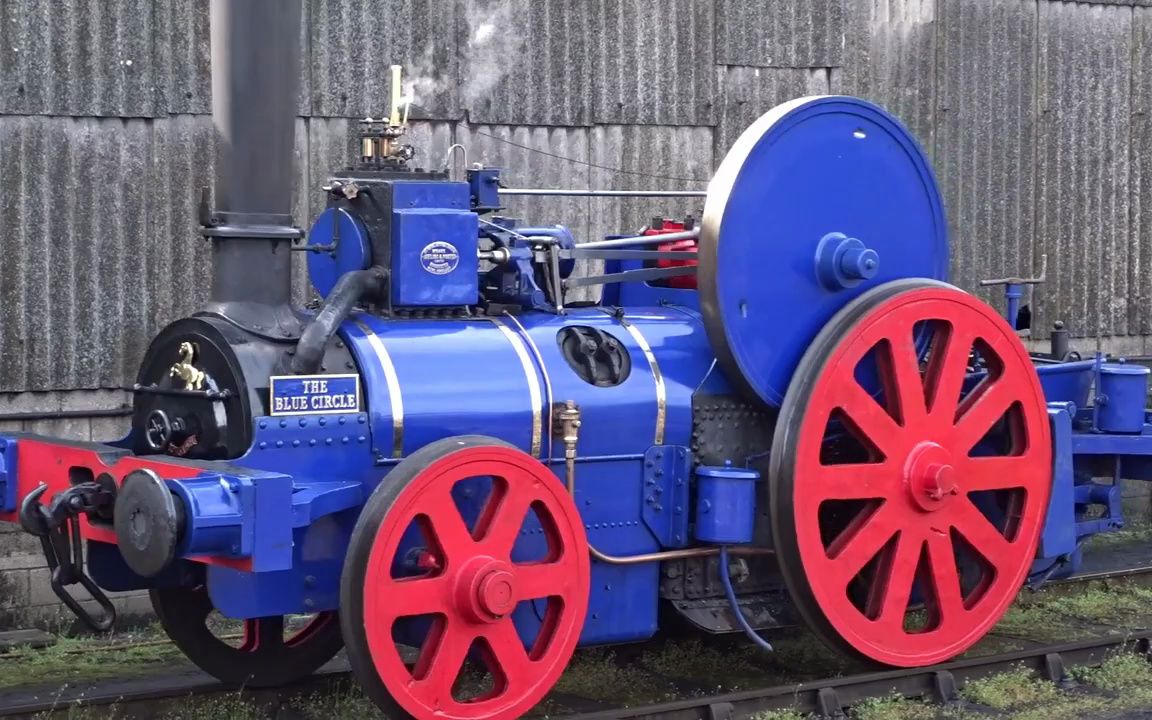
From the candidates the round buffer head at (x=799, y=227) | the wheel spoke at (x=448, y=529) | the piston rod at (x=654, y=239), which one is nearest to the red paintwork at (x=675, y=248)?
the piston rod at (x=654, y=239)

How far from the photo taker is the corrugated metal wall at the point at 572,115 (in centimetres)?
784

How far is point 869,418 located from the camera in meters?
6.43

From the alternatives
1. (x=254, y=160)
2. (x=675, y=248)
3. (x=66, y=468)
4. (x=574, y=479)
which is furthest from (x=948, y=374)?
(x=66, y=468)

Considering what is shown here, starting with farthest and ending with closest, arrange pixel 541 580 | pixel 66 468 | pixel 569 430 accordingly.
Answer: pixel 569 430 < pixel 66 468 < pixel 541 580

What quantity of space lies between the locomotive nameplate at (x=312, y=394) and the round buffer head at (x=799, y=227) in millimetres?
1502

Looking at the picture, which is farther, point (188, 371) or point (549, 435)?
point (549, 435)

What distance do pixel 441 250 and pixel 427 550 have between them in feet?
3.82

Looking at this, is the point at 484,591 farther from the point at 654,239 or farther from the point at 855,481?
the point at 654,239

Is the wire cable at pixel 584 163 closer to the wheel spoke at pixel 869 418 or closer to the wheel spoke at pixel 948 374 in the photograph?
the wheel spoke at pixel 948 374

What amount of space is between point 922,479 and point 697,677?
4.60ft

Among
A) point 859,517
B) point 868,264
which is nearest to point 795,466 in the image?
point 859,517

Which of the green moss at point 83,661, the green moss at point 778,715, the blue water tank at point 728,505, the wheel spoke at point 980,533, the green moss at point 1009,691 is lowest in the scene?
the green moss at point 83,661

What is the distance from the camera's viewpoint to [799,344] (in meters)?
6.53

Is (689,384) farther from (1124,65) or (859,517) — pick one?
(1124,65)
